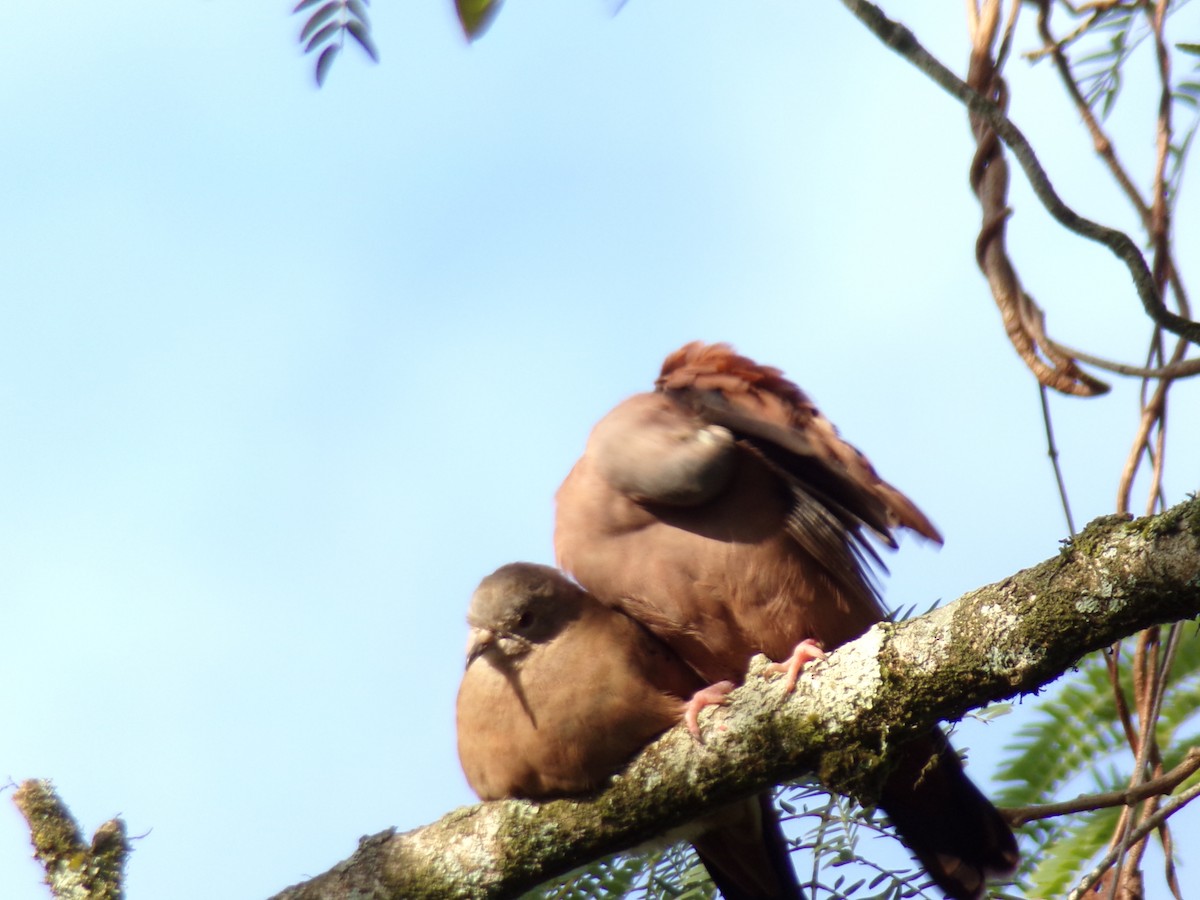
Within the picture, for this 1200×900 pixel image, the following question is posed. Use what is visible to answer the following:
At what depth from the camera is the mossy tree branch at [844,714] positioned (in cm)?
250

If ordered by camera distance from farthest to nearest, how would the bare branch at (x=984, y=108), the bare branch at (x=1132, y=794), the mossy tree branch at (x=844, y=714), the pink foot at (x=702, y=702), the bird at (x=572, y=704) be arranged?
the bird at (x=572, y=704)
the pink foot at (x=702, y=702)
the bare branch at (x=1132, y=794)
the bare branch at (x=984, y=108)
the mossy tree branch at (x=844, y=714)

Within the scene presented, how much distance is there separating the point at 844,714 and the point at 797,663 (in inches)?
9.0

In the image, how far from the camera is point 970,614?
2.73 metres

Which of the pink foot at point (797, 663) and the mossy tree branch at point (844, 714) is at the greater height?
the pink foot at point (797, 663)

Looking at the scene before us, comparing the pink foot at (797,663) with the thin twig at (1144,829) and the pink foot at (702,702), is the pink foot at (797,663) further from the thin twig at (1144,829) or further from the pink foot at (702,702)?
the thin twig at (1144,829)

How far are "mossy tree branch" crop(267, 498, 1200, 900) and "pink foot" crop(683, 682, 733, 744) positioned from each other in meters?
0.03

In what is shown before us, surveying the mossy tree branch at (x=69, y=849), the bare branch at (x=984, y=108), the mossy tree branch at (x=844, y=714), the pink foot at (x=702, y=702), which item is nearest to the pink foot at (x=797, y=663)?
the mossy tree branch at (x=844, y=714)

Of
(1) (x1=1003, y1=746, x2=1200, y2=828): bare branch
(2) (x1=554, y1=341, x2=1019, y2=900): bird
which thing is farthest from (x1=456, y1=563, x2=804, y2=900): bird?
(1) (x1=1003, y1=746, x2=1200, y2=828): bare branch

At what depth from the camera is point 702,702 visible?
130 inches

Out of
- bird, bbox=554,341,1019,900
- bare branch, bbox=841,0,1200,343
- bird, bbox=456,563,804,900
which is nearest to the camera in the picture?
bare branch, bbox=841,0,1200,343

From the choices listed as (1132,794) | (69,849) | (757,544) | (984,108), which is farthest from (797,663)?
(69,849)

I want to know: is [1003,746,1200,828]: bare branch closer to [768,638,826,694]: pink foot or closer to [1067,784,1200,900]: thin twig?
[1067,784,1200,900]: thin twig

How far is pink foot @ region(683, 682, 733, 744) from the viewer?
3.19 metres

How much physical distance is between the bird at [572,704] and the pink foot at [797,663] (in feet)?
0.74
